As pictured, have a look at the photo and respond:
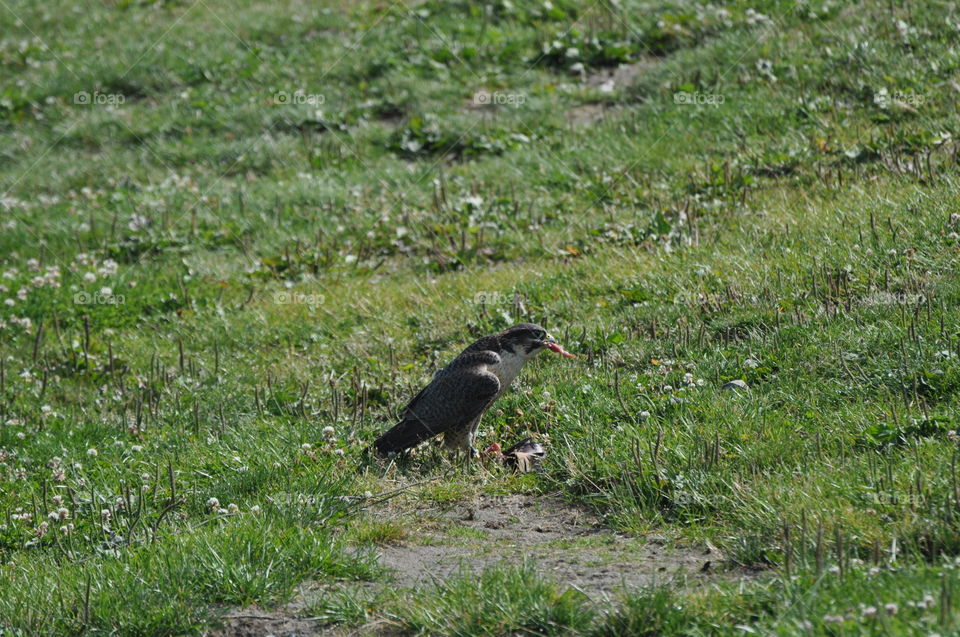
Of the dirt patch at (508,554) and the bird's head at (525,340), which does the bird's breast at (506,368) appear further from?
the dirt patch at (508,554)


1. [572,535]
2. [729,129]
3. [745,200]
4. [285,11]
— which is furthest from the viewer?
[285,11]

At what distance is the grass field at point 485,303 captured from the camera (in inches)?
218

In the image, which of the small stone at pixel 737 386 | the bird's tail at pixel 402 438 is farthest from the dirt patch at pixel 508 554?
the small stone at pixel 737 386

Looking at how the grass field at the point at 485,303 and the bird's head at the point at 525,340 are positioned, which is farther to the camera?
the bird's head at the point at 525,340

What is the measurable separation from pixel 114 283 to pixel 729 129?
6893mm

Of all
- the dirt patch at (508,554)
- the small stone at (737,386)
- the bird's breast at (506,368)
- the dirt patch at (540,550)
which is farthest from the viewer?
the bird's breast at (506,368)

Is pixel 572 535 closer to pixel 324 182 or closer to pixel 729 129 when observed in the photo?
pixel 729 129

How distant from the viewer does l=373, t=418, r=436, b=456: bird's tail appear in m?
7.29

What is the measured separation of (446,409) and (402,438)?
349mm

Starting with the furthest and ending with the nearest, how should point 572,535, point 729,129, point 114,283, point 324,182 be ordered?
point 324,182 → point 729,129 → point 114,283 → point 572,535

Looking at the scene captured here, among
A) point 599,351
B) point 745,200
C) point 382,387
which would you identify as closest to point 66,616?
point 382,387

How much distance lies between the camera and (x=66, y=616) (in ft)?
18.2

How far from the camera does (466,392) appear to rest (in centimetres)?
734

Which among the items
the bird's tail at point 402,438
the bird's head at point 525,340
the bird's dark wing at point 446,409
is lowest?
the bird's tail at point 402,438
